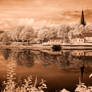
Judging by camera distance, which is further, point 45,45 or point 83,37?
point 45,45

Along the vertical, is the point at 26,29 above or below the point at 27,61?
above

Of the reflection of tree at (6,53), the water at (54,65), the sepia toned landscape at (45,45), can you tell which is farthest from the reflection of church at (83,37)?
the reflection of tree at (6,53)

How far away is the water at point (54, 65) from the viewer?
422 cm

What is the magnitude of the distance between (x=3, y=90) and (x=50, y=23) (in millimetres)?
1679

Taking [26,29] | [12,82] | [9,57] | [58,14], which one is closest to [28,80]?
[12,82]

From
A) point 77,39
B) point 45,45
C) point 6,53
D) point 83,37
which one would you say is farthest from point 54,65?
point 6,53

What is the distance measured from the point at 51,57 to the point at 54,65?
176 millimetres

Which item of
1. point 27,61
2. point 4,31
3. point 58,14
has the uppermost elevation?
point 58,14

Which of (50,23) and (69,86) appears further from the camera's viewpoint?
(50,23)

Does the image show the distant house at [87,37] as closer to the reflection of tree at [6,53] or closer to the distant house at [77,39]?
the distant house at [77,39]

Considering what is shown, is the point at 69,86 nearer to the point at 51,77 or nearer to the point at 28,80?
the point at 51,77

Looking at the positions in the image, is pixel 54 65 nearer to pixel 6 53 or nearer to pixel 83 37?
pixel 83 37

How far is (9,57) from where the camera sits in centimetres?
444

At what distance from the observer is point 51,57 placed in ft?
14.4
